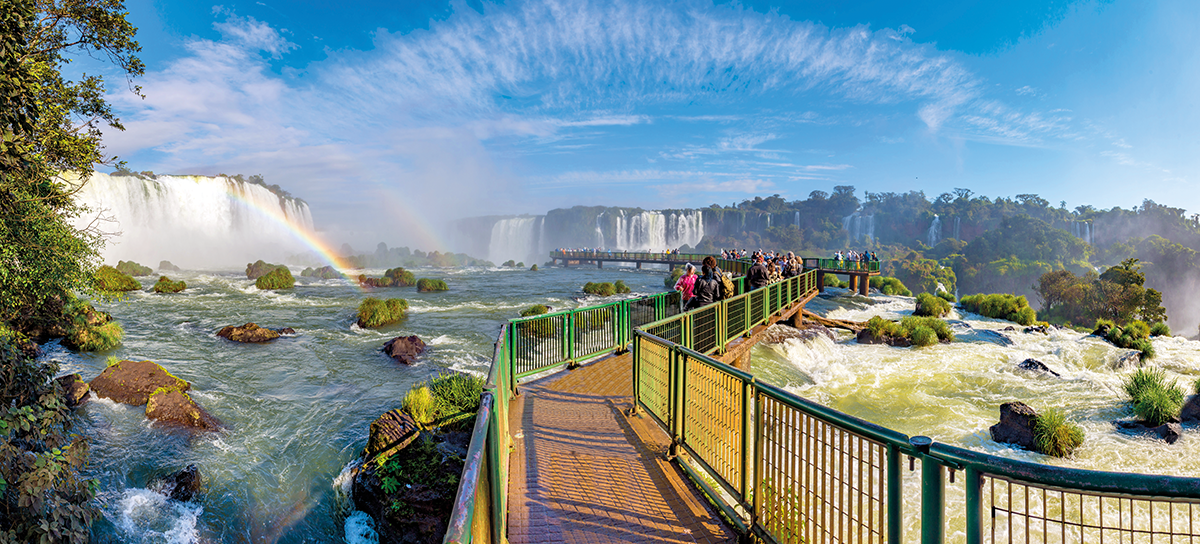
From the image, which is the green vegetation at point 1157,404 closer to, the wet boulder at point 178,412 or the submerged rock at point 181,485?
the submerged rock at point 181,485

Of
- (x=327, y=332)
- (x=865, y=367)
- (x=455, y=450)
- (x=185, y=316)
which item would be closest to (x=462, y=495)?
(x=455, y=450)

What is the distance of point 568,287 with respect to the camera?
43562mm

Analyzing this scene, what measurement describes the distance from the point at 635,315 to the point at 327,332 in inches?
609

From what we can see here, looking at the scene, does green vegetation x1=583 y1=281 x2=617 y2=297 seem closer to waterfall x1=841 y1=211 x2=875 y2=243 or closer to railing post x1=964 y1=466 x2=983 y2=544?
railing post x1=964 y1=466 x2=983 y2=544

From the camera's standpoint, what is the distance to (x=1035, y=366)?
15562mm

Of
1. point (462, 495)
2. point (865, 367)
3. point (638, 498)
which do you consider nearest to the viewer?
point (462, 495)

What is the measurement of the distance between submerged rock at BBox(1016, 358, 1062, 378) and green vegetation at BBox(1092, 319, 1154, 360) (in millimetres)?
4311

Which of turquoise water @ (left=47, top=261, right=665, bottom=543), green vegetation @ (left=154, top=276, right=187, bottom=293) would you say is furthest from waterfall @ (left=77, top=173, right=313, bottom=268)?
turquoise water @ (left=47, top=261, right=665, bottom=543)

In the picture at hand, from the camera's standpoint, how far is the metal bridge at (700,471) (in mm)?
2232

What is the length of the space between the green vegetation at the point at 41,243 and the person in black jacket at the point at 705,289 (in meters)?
9.72

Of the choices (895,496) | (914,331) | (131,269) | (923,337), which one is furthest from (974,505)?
(131,269)

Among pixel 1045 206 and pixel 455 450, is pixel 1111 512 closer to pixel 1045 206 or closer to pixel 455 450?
pixel 455 450

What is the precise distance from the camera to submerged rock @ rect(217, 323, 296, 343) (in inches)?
730

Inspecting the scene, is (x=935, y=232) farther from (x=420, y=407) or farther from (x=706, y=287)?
(x=420, y=407)
